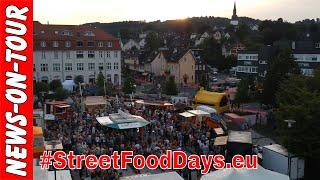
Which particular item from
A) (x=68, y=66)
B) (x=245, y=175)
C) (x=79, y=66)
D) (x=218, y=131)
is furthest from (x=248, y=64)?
(x=245, y=175)

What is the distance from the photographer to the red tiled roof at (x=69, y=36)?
56.4 m

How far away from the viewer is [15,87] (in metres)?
11.0

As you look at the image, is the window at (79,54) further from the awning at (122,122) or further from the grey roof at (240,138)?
the grey roof at (240,138)

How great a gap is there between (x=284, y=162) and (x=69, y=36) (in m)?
44.9

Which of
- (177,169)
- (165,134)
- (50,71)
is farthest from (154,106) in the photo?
(50,71)

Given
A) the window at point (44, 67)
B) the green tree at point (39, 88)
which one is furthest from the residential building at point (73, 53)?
the green tree at point (39, 88)

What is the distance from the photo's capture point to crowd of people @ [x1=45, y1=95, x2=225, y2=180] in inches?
814

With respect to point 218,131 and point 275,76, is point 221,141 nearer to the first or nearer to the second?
point 218,131

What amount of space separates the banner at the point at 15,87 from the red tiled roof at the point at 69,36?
152 ft

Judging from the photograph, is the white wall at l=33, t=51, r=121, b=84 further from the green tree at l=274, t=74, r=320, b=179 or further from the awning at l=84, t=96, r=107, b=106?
the green tree at l=274, t=74, r=320, b=179

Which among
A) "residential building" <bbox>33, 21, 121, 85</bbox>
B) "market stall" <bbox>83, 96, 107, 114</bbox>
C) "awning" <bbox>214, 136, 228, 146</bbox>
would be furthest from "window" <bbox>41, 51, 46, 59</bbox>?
"awning" <bbox>214, 136, 228, 146</bbox>

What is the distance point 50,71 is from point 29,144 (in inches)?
1875

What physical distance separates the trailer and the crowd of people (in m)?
3.29

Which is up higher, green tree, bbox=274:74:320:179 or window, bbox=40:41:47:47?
window, bbox=40:41:47:47
